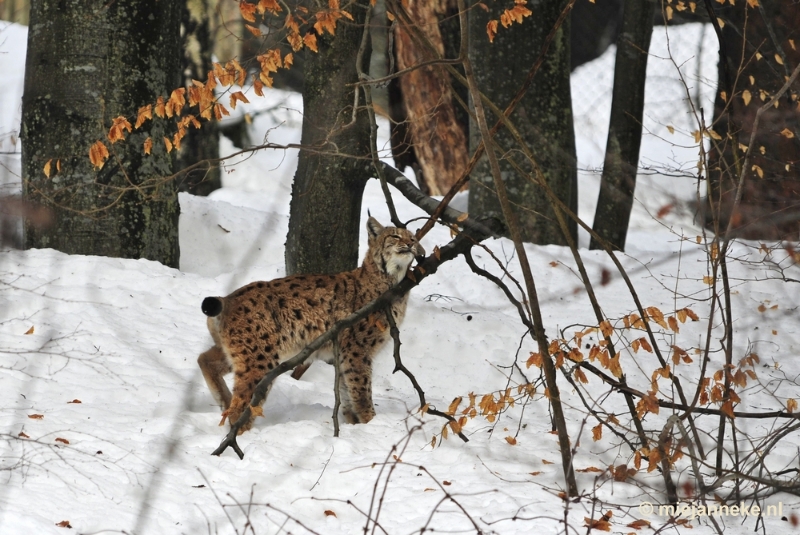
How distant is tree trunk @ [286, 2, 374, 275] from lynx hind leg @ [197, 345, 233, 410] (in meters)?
1.66

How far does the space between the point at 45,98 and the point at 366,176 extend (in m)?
2.69

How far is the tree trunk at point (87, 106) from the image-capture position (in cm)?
756

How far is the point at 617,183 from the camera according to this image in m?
10.3

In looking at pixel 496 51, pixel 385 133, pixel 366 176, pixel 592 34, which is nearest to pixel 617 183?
pixel 496 51

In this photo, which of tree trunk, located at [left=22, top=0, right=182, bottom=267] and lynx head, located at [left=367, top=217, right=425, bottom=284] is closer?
lynx head, located at [left=367, top=217, right=425, bottom=284]

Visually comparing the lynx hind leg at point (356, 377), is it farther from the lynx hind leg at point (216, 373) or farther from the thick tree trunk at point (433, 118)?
the thick tree trunk at point (433, 118)

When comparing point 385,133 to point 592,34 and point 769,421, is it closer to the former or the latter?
point 592,34

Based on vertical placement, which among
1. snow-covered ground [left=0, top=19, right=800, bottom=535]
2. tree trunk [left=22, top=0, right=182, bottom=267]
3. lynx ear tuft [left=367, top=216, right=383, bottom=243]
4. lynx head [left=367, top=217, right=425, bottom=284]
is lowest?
snow-covered ground [left=0, top=19, right=800, bottom=535]

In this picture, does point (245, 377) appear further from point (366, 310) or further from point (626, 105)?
point (626, 105)

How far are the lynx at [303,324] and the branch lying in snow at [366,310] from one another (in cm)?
28

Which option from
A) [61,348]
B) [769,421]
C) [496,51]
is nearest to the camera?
[61,348]

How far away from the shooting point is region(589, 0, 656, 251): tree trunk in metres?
10.5

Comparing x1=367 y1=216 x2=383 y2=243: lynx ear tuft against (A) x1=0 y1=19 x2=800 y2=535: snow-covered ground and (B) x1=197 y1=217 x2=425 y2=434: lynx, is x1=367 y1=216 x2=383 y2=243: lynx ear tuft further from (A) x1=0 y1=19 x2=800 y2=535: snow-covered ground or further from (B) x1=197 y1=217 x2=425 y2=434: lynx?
(A) x1=0 y1=19 x2=800 y2=535: snow-covered ground

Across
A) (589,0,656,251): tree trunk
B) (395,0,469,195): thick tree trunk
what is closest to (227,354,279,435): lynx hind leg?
(589,0,656,251): tree trunk
